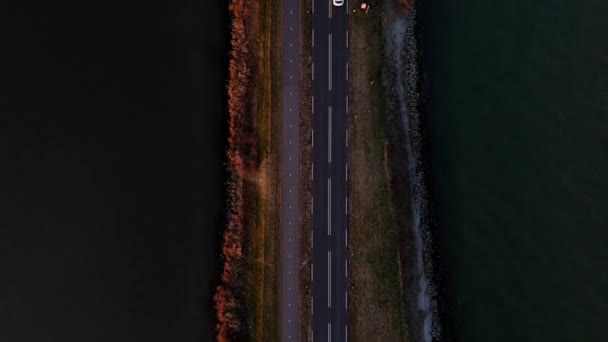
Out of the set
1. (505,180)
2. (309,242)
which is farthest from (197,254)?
(505,180)

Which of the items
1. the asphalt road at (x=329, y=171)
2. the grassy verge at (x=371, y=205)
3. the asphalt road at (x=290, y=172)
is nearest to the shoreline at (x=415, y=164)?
the grassy verge at (x=371, y=205)

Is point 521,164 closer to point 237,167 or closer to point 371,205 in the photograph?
point 371,205

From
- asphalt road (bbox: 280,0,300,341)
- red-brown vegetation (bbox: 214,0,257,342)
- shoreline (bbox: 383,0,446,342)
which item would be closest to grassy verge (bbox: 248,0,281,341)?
asphalt road (bbox: 280,0,300,341)

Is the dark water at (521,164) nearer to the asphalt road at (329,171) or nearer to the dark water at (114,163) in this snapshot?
the asphalt road at (329,171)

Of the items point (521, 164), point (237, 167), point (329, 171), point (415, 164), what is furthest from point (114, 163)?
point (521, 164)

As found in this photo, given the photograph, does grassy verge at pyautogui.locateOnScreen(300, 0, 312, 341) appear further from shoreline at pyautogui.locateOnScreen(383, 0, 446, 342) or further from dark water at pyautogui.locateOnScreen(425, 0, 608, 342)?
dark water at pyautogui.locateOnScreen(425, 0, 608, 342)

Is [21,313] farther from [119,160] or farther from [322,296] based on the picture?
[322,296]

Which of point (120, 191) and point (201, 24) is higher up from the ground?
point (201, 24)
